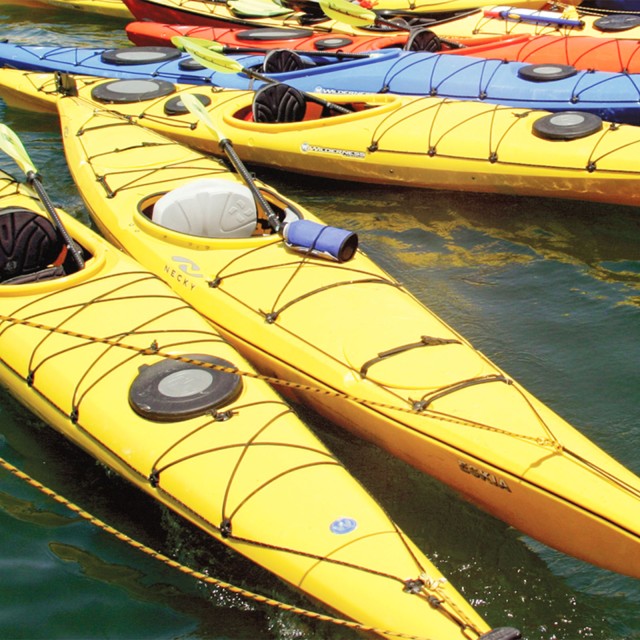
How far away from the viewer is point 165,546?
4359 mm

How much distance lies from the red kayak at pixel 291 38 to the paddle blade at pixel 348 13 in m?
0.24

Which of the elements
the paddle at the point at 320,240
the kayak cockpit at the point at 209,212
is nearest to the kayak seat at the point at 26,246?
the kayak cockpit at the point at 209,212

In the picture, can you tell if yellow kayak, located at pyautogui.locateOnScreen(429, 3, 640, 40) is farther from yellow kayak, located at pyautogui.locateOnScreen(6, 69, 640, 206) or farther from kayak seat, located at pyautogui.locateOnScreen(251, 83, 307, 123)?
kayak seat, located at pyautogui.locateOnScreen(251, 83, 307, 123)

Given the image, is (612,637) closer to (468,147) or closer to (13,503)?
(13,503)

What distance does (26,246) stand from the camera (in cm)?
578

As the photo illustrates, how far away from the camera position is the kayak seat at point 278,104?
802 cm

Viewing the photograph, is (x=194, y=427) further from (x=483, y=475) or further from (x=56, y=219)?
(x=56, y=219)

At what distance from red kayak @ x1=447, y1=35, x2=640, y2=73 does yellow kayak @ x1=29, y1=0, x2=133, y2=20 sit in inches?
230

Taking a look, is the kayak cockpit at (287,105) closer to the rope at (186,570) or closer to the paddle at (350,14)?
the paddle at (350,14)

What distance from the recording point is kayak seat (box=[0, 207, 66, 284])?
18.7 ft

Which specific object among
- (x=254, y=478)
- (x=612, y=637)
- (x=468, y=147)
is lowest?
(x=612, y=637)

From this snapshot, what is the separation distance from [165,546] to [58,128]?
20.5 ft

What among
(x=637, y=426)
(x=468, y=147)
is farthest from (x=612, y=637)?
(x=468, y=147)

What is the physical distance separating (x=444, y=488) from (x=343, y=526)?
3.55ft
